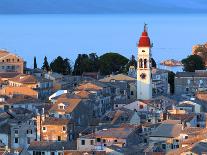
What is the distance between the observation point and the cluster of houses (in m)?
34.2

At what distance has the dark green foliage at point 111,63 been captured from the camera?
69.6m

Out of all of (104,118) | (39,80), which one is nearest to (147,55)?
(39,80)

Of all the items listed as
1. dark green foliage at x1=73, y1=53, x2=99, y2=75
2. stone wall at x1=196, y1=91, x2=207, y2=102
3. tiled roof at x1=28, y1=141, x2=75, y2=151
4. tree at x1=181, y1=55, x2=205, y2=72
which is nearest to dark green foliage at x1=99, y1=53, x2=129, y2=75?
dark green foliage at x1=73, y1=53, x2=99, y2=75

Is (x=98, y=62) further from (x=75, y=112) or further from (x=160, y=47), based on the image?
(x=160, y=47)

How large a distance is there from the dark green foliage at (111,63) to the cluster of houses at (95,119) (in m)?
10.4

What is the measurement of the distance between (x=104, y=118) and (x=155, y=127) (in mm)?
5760

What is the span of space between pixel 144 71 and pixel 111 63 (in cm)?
1777

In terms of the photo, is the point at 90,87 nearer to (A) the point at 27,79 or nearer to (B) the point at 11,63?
(A) the point at 27,79

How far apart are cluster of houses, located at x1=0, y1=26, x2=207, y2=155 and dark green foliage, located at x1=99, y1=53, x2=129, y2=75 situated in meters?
10.4

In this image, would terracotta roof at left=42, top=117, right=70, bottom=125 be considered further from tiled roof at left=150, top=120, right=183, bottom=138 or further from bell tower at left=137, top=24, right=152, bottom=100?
bell tower at left=137, top=24, right=152, bottom=100

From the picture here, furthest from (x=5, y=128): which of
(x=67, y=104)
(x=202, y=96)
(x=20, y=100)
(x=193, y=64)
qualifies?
(x=193, y=64)

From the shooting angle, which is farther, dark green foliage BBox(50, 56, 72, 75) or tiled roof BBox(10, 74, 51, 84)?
dark green foliage BBox(50, 56, 72, 75)

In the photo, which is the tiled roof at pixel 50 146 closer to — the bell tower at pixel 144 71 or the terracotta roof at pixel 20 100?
the terracotta roof at pixel 20 100

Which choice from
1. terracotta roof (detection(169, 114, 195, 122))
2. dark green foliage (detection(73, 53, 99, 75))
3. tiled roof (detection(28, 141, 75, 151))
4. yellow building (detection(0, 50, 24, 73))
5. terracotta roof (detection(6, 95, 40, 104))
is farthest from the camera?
dark green foliage (detection(73, 53, 99, 75))
